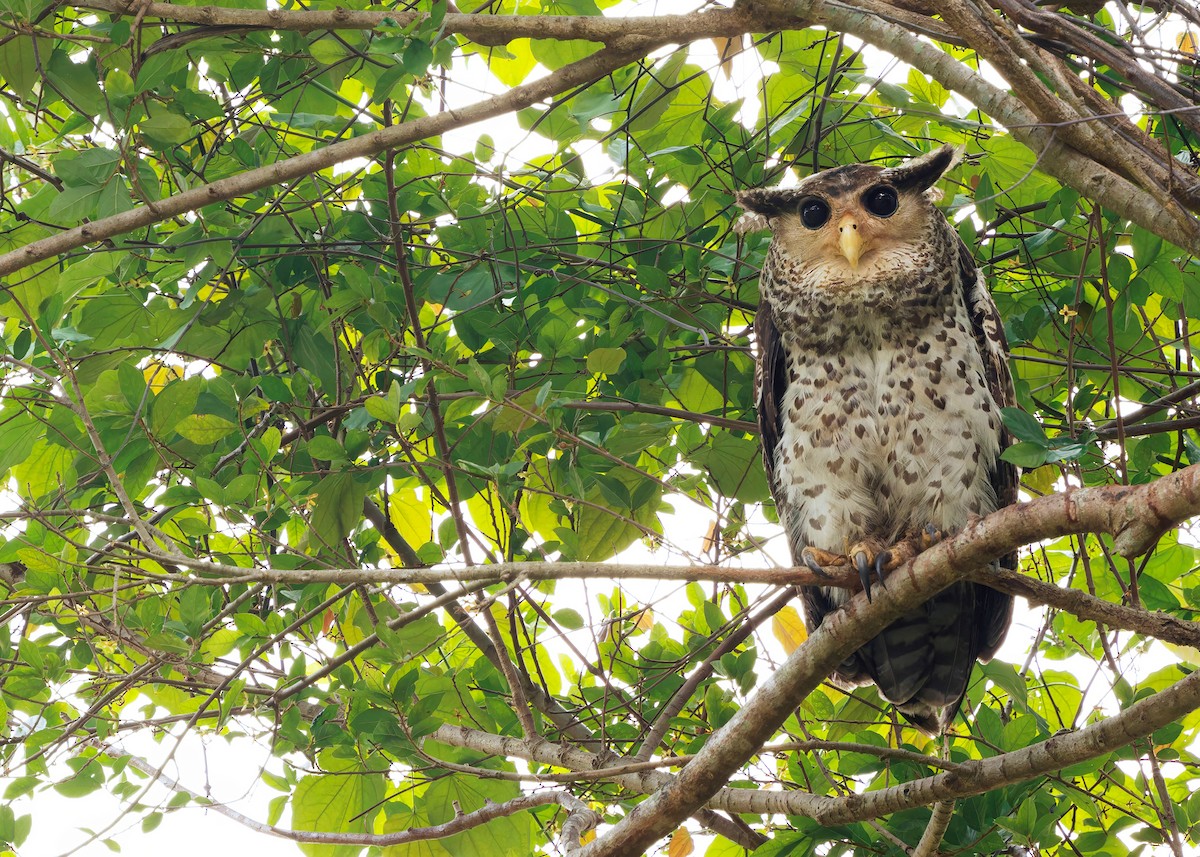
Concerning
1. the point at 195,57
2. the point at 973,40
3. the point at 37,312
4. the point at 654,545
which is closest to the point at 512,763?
the point at 654,545

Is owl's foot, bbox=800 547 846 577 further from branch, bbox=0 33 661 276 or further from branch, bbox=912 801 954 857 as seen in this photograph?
branch, bbox=0 33 661 276

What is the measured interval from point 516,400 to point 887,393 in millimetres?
958

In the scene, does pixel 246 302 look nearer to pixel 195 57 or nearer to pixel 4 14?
pixel 195 57

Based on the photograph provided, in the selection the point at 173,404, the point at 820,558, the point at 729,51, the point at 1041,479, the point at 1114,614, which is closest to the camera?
the point at 1114,614

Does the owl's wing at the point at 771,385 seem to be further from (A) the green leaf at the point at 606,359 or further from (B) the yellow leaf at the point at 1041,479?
(B) the yellow leaf at the point at 1041,479

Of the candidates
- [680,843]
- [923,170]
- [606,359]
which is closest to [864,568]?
[606,359]

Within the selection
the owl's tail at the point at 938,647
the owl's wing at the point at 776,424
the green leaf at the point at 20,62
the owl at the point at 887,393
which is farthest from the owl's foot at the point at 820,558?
the green leaf at the point at 20,62

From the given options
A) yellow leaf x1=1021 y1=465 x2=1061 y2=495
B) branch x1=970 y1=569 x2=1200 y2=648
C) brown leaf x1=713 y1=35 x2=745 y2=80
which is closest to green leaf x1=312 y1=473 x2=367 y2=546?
brown leaf x1=713 y1=35 x2=745 y2=80

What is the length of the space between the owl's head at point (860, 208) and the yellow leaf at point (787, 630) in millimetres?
1264

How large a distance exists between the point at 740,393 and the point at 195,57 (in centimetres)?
185

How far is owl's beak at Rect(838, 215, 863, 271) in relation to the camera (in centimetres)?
297

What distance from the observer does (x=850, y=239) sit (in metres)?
2.97

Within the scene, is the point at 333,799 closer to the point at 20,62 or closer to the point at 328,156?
the point at 328,156

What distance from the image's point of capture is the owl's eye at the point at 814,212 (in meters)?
3.08
